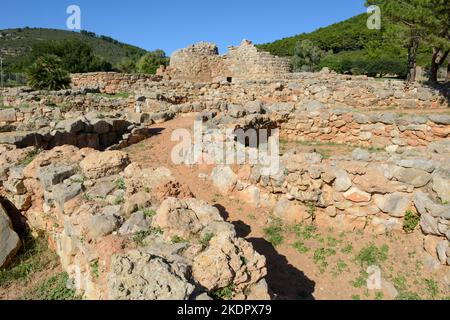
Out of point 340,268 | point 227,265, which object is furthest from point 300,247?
point 227,265

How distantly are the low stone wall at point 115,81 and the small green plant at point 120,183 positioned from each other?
16.1 m

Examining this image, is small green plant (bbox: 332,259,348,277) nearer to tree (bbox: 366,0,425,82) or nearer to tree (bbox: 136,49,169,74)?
tree (bbox: 366,0,425,82)

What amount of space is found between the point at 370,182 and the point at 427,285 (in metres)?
1.82

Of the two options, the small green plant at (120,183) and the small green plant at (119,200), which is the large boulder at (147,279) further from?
the small green plant at (120,183)

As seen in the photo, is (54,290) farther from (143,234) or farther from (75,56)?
(75,56)

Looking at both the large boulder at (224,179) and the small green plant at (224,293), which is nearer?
the small green plant at (224,293)

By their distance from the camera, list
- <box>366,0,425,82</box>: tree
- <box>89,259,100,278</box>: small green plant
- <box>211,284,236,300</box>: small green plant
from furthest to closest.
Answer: <box>366,0,425,82</box>: tree
<box>89,259,100,278</box>: small green plant
<box>211,284,236,300</box>: small green plant

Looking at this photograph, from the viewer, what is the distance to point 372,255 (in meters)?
5.70

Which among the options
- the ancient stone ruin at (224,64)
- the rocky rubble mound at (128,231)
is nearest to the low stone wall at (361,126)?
the rocky rubble mound at (128,231)

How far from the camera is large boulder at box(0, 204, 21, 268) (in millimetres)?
5254

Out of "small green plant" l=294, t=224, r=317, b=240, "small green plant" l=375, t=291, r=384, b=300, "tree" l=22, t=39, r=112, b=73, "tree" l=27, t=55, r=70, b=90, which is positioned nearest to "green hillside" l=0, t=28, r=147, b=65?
"tree" l=22, t=39, r=112, b=73

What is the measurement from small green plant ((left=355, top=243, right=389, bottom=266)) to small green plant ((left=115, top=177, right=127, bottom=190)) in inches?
151

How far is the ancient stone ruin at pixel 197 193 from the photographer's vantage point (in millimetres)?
3477

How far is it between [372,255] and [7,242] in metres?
5.72
